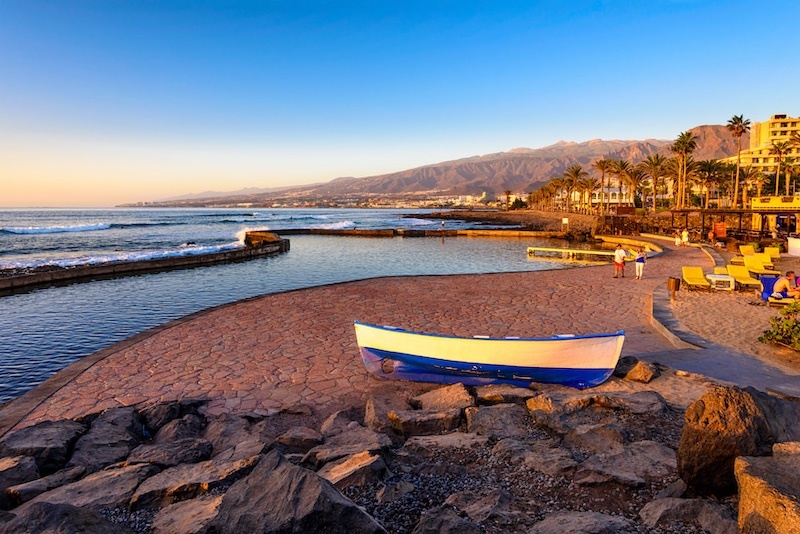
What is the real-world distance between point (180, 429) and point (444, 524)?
470cm

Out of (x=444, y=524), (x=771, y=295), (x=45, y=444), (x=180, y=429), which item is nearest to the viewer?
(x=444, y=524)

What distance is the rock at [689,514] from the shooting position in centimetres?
385

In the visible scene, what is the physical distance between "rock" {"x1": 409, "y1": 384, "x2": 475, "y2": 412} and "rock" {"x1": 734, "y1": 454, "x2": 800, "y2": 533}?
154 inches

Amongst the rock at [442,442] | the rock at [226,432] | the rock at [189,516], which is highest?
the rock at [189,516]

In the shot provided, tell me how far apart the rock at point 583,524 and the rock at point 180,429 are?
16.5 feet

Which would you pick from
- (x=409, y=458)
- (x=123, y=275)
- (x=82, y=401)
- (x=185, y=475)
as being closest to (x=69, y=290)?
(x=123, y=275)

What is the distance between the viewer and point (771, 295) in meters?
13.5

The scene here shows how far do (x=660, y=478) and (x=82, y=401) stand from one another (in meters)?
9.03

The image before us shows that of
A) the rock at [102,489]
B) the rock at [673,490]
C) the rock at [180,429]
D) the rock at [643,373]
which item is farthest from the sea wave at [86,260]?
the rock at [673,490]

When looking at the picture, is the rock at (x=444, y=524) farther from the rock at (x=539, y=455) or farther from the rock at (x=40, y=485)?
the rock at (x=40, y=485)

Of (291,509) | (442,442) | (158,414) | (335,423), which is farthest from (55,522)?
(158,414)

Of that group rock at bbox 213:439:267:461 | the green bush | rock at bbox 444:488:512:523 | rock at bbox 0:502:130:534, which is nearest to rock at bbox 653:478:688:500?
rock at bbox 444:488:512:523

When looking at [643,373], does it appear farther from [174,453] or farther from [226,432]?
[174,453]

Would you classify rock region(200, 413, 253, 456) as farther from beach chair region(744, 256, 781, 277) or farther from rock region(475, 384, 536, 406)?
beach chair region(744, 256, 781, 277)
